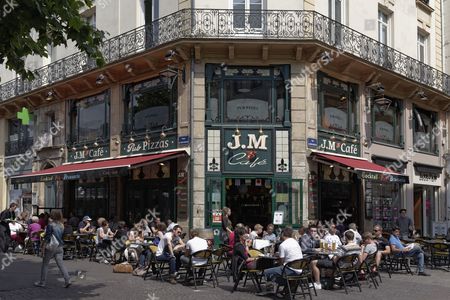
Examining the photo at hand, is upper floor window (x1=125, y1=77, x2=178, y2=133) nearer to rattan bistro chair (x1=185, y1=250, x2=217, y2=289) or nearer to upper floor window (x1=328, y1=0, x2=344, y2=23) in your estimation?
upper floor window (x1=328, y1=0, x2=344, y2=23)

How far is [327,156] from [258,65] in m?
3.31

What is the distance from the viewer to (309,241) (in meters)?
12.4

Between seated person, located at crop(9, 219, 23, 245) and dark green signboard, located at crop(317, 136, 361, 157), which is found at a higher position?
dark green signboard, located at crop(317, 136, 361, 157)

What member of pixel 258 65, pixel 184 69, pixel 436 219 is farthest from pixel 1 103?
pixel 436 219

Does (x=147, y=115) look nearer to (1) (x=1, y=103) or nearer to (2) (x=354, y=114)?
(2) (x=354, y=114)

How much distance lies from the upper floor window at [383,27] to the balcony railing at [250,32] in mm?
830

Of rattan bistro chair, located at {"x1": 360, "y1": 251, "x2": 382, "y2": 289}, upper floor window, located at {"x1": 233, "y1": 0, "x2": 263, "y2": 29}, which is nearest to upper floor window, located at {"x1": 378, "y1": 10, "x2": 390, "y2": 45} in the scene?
upper floor window, located at {"x1": 233, "y1": 0, "x2": 263, "y2": 29}

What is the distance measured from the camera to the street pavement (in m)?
9.86

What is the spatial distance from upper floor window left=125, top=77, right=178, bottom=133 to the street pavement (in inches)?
219

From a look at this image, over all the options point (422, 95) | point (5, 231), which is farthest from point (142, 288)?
point (422, 95)

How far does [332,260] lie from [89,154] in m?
11.4

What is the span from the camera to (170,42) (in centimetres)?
1589

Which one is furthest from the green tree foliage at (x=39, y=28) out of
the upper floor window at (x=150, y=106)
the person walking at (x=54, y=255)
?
the upper floor window at (x=150, y=106)

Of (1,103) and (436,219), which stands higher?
(1,103)
